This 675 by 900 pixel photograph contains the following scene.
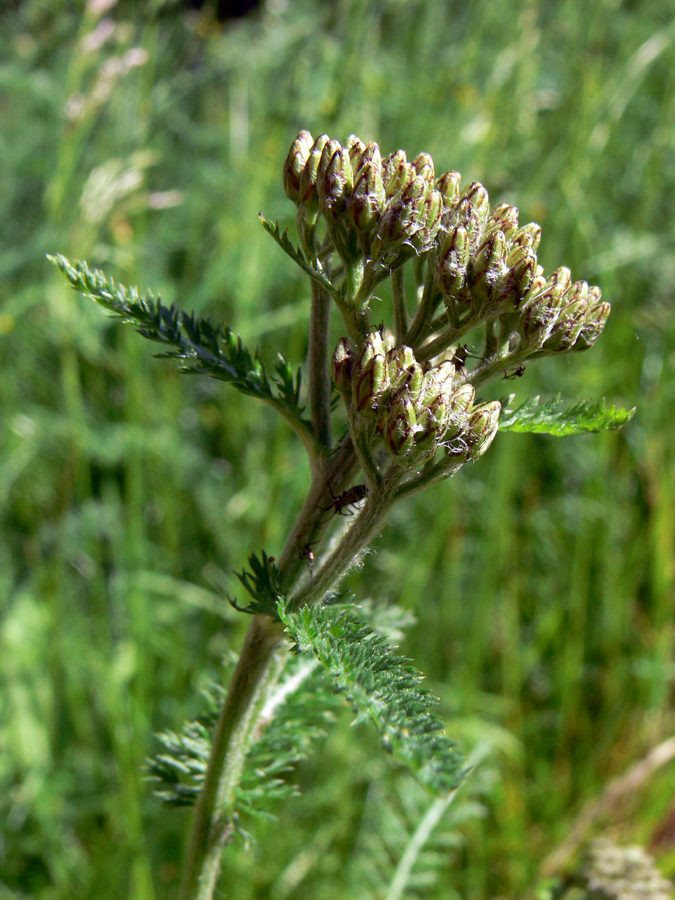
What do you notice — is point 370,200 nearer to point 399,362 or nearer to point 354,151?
point 354,151

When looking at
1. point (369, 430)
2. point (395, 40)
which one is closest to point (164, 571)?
point (369, 430)

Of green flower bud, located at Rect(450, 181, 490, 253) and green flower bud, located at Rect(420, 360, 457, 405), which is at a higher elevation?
green flower bud, located at Rect(450, 181, 490, 253)

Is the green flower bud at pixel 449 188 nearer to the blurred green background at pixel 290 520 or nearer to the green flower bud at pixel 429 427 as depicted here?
the green flower bud at pixel 429 427

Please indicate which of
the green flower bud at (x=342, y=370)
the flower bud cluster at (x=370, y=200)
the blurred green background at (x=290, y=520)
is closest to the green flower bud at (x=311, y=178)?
the flower bud cluster at (x=370, y=200)

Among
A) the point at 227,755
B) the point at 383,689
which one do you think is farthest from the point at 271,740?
the point at 383,689

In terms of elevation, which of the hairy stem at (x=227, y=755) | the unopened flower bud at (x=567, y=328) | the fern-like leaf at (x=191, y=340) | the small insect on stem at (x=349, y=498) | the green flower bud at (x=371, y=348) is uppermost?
the unopened flower bud at (x=567, y=328)

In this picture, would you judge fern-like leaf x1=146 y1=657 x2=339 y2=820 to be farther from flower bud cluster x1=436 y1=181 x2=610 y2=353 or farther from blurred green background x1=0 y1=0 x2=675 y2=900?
blurred green background x1=0 y1=0 x2=675 y2=900

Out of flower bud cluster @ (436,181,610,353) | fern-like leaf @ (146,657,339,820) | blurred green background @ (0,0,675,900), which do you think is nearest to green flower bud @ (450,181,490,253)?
flower bud cluster @ (436,181,610,353)
